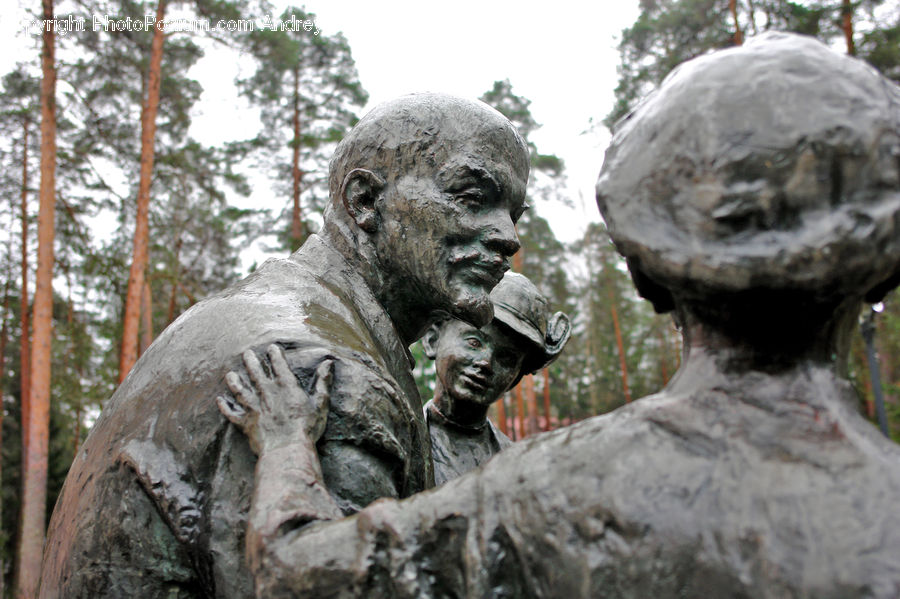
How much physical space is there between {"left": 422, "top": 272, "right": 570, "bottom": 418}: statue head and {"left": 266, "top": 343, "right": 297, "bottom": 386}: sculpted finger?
6.41ft

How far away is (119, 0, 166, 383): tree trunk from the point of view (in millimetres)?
11547

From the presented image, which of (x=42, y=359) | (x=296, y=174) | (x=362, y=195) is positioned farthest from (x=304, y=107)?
(x=362, y=195)

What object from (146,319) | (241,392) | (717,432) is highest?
(146,319)

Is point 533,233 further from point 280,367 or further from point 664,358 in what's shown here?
point 280,367

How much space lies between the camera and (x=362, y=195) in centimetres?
251

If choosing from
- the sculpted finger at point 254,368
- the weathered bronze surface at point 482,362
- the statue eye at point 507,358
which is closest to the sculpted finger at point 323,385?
the sculpted finger at point 254,368

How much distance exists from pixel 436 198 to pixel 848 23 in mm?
13175

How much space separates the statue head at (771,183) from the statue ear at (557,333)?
2712 millimetres

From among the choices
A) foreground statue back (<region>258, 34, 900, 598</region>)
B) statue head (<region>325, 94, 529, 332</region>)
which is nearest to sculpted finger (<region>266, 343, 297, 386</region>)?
foreground statue back (<region>258, 34, 900, 598</region>)

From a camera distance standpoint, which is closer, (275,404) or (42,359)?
(275,404)

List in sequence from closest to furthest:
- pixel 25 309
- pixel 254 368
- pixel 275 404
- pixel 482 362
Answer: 1. pixel 275 404
2. pixel 254 368
3. pixel 482 362
4. pixel 25 309

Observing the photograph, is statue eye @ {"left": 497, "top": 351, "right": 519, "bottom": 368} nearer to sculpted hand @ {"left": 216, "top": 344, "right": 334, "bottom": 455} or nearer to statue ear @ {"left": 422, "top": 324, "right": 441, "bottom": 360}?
statue ear @ {"left": 422, "top": 324, "right": 441, "bottom": 360}

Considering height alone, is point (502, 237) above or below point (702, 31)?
below

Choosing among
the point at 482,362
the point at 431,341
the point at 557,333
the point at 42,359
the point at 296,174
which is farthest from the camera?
the point at 296,174
